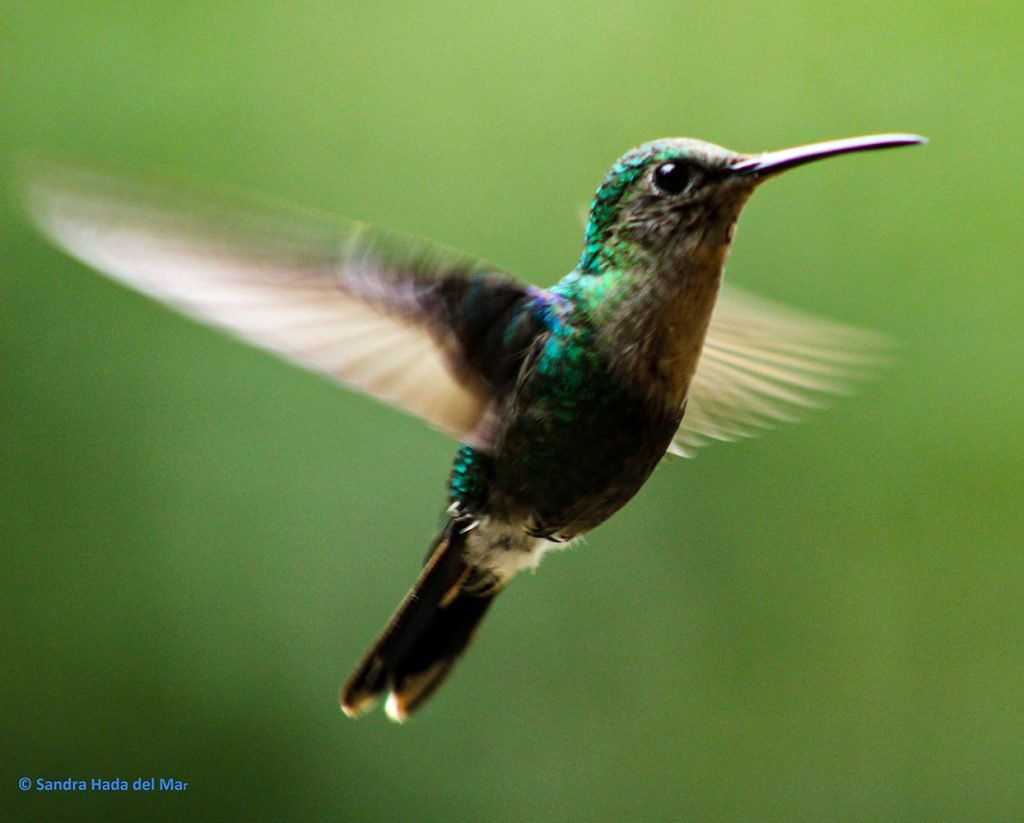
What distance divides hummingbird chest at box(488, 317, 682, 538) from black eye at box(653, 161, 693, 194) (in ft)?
0.45

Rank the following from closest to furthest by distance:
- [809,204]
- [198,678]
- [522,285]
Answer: [522,285], [198,678], [809,204]

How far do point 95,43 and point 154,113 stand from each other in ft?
0.65

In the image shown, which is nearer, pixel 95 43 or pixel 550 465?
pixel 550 465

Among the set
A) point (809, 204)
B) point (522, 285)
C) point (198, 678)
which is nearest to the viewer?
point (522, 285)

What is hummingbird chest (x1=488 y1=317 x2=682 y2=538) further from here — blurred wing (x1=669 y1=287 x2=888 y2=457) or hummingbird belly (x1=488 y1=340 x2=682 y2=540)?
blurred wing (x1=669 y1=287 x2=888 y2=457)

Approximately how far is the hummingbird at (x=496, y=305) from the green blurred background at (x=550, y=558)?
52.5 inches

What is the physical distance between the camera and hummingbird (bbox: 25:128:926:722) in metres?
0.83

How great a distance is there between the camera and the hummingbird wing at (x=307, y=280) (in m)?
0.81

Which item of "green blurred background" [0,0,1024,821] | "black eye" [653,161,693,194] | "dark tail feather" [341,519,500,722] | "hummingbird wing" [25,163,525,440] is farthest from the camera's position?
"green blurred background" [0,0,1024,821]

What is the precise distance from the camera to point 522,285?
95 cm

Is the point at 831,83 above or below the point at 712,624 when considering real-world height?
above

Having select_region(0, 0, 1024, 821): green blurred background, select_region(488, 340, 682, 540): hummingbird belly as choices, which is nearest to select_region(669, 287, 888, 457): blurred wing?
select_region(488, 340, 682, 540): hummingbird belly

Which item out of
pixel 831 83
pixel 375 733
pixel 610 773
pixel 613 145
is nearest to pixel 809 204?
pixel 831 83

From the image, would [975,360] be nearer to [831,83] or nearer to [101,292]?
[831,83]
